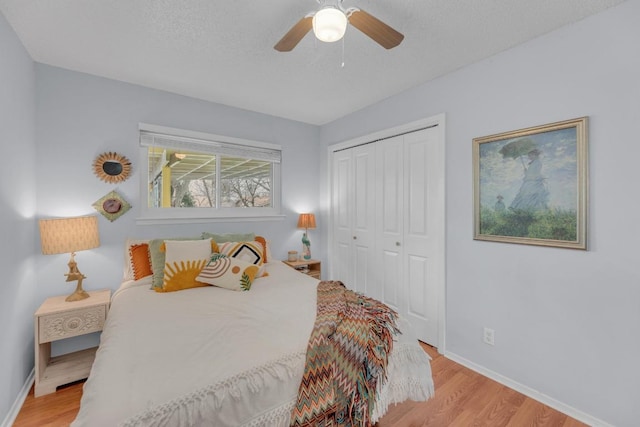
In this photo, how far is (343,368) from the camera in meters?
1.33

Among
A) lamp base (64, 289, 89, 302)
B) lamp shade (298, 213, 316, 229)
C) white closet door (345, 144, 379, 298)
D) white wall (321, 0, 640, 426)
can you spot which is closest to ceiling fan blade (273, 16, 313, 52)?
white wall (321, 0, 640, 426)

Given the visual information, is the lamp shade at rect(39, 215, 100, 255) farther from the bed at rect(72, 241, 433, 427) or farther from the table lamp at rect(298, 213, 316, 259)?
the table lamp at rect(298, 213, 316, 259)

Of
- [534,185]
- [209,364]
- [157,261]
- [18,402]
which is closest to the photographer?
[209,364]

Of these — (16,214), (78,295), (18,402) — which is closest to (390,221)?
(78,295)

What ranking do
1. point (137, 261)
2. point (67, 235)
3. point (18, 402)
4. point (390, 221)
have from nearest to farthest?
point (18, 402) < point (67, 235) < point (137, 261) < point (390, 221)

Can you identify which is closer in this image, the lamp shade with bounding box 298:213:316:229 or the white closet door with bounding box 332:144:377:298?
the white closet door with bounding box 332:144:377:298

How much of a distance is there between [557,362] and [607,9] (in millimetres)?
2283

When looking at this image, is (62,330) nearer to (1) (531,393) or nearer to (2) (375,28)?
(2) (375,28)

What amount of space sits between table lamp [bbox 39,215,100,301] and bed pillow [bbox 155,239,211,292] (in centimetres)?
57

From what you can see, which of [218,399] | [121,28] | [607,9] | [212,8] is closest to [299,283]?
[218,399]

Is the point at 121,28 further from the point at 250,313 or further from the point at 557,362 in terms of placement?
the point at 557,362

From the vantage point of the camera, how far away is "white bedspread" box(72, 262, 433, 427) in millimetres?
975

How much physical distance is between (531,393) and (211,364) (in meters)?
2.24

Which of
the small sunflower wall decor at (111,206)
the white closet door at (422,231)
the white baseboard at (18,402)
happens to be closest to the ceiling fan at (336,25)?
the white closet door at (422,231)
